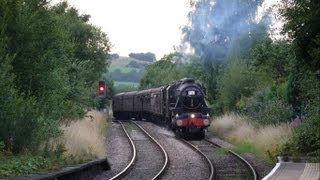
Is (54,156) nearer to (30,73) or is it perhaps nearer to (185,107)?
(30,73)

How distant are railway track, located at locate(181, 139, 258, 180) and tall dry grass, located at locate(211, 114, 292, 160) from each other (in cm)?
119

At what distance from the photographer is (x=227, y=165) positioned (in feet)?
64.2

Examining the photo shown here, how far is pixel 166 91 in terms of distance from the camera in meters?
34.8

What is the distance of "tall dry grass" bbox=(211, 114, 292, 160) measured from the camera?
21.0 meters

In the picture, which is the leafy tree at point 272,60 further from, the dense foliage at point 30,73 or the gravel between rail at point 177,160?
the dense foliage at point 30,73

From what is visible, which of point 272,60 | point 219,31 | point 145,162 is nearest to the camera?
point 145,162

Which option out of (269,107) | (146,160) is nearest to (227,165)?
(146,160)

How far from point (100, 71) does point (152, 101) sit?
9108 millimetres

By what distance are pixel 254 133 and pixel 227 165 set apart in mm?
7855

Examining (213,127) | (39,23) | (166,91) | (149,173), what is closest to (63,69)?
(39,23)

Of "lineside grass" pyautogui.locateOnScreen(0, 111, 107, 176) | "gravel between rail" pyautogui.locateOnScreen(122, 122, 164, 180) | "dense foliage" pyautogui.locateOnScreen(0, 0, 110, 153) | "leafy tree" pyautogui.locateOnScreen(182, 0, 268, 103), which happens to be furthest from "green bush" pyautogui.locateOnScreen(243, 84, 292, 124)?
"leafy tree" pyautogui.locateOnScreen(182, 0, 268, 103)

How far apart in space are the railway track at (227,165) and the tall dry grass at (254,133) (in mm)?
1187

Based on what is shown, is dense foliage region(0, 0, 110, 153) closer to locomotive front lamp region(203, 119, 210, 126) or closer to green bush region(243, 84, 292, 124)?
green bush region(243, 84, 292, 124)

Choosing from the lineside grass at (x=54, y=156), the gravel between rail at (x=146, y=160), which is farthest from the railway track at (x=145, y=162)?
the lineside grass at (x=54, y=156)
